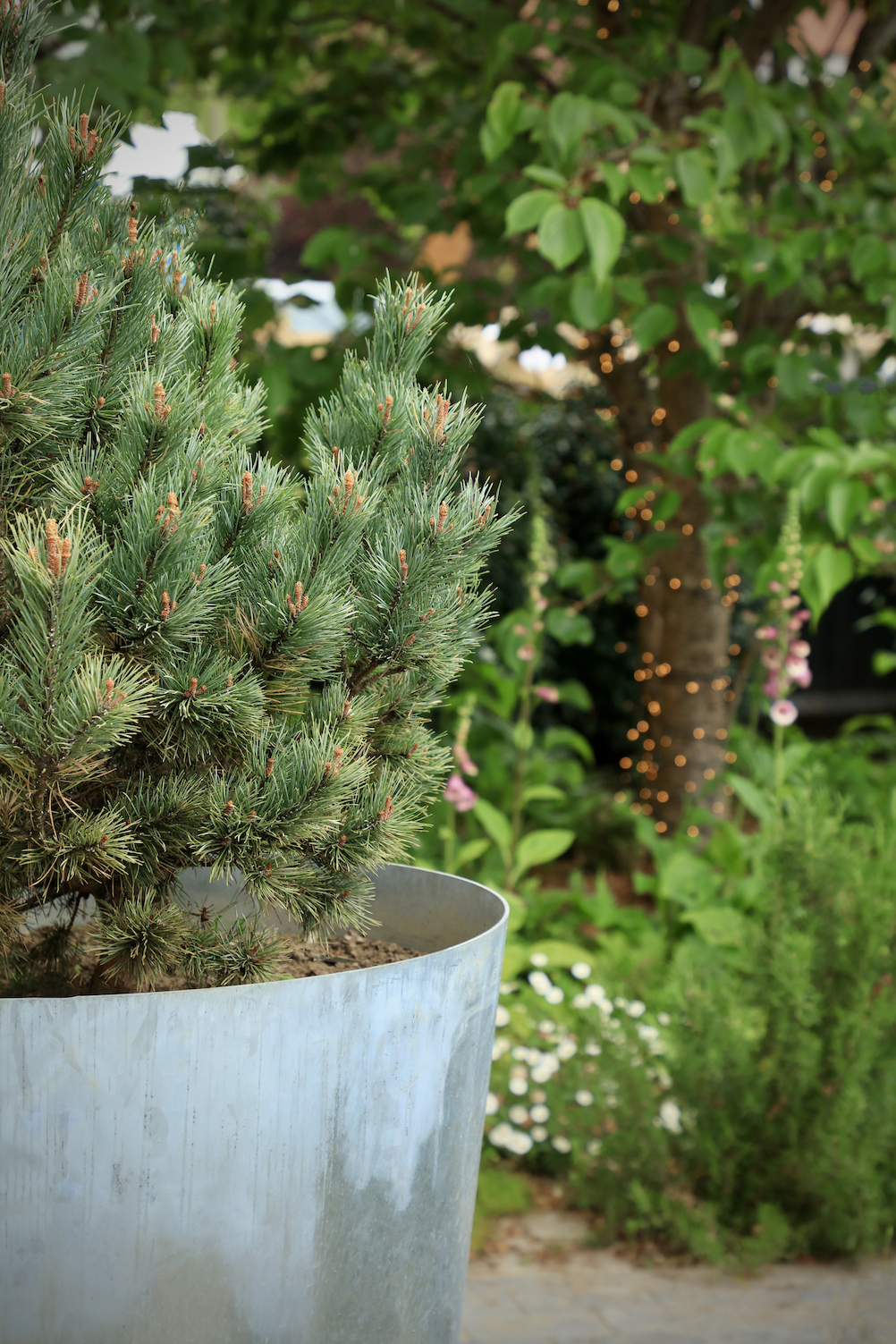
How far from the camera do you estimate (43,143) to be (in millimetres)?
966

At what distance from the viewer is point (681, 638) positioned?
3467 millimetres

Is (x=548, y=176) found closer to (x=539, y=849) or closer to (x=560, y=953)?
(x=539, y=849)

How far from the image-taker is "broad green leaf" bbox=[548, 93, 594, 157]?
79.7 inches

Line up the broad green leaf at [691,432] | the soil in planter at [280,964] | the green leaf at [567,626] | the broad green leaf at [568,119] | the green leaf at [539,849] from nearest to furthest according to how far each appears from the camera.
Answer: the soil in planter at [280,964] < the broad green leaf at [568,119] < the broad green leaf at [691,432] < the green leaf at [539,849] < the green leaf at [567,626]

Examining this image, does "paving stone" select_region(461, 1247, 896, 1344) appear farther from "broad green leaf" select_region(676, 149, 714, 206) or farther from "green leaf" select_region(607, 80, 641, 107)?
"green leaf" select_region(607, 80, 641, 107)

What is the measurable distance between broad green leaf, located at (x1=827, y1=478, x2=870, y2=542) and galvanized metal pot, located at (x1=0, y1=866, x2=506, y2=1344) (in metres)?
1.34

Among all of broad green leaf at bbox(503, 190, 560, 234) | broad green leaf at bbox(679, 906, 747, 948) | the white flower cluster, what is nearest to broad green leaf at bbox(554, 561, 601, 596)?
broad green leaf at bbox(679, 906, 747, 948)

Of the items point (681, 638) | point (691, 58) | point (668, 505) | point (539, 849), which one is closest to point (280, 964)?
point (539, 849)

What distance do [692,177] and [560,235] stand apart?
0.41m

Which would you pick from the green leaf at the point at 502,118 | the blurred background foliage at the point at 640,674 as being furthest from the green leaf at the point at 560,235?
the green leaf at the point at 502,118

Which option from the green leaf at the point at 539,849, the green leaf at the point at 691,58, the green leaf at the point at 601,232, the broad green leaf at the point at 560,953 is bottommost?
the broad green leaf at the point at 560,953

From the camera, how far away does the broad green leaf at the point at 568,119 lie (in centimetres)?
203

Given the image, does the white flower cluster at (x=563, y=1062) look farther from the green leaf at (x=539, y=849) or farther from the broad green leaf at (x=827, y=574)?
the broad green leaf at (x=827, y=574)

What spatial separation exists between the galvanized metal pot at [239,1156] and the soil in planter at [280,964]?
0.52ft
